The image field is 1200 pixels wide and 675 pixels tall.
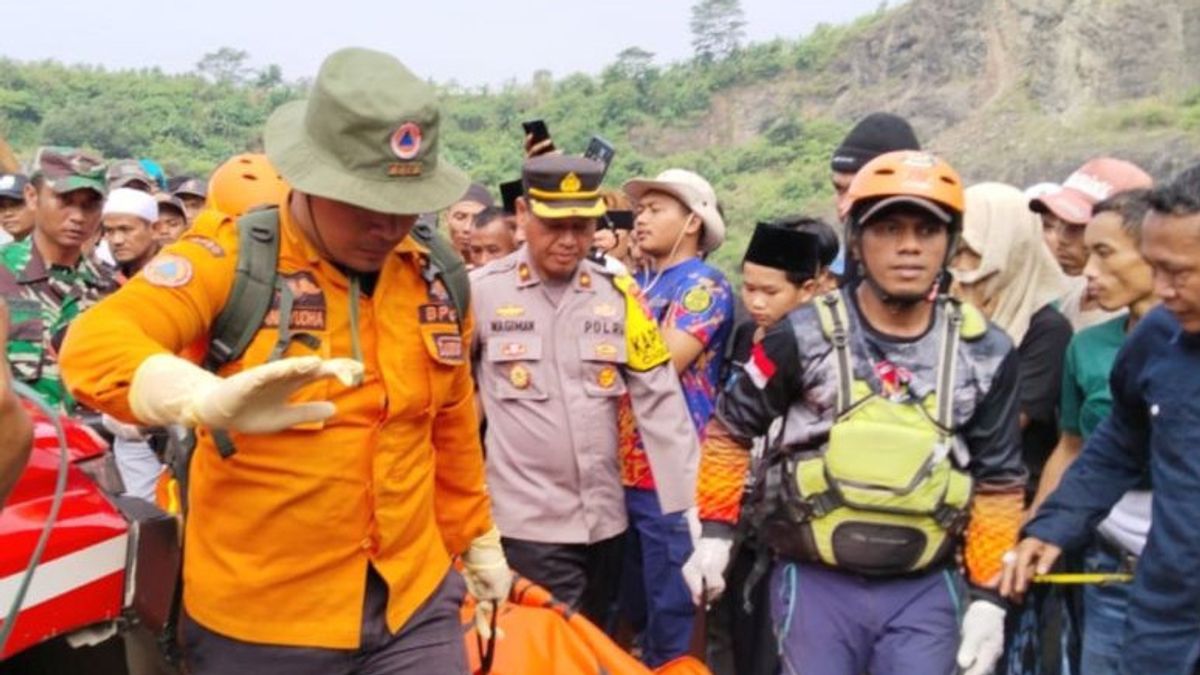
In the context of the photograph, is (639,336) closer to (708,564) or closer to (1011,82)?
(708,564)

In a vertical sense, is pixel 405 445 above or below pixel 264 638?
above

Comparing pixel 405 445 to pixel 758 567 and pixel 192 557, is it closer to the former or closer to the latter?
pixel 192 557

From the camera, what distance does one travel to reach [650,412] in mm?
4801

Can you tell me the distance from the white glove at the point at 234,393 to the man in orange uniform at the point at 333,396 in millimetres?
176

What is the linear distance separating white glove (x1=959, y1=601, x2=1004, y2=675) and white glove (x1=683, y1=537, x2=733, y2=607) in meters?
0.69

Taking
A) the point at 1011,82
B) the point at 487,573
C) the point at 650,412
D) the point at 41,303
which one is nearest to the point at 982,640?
the point at 487,573

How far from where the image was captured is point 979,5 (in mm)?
49844

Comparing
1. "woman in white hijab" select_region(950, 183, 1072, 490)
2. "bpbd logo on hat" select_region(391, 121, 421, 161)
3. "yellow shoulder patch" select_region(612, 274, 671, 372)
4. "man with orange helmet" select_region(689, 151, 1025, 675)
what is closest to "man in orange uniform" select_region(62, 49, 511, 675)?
"bpbd logo on hat" select_region(391, 121, 421, 161)

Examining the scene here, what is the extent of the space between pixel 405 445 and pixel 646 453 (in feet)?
6.65

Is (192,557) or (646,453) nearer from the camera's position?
(192,557)

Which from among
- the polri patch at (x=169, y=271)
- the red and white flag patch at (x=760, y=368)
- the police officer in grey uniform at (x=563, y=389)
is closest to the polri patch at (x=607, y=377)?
the police officer in grey uniform at (x=563, y=389)

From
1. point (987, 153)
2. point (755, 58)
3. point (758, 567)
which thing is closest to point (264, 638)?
point (758, 567)

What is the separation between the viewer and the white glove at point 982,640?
139 inches

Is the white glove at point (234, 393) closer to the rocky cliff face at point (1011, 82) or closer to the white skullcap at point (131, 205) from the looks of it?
the white skullcap at point (131, 205)
